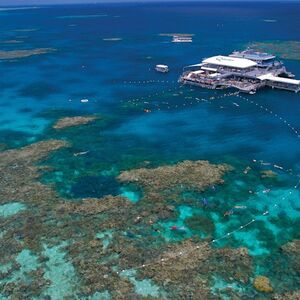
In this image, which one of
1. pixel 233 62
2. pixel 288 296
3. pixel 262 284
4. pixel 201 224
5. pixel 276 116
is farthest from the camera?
pixel 233 62

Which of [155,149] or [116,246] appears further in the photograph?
[155,149]

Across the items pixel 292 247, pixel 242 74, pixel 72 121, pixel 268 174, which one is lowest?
pixel 72 121

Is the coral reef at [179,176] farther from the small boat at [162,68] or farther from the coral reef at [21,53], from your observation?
the coral reef at [21,53]

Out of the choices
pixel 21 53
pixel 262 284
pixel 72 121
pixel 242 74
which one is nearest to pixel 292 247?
pixel 262 284

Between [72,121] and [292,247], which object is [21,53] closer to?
[72,121]

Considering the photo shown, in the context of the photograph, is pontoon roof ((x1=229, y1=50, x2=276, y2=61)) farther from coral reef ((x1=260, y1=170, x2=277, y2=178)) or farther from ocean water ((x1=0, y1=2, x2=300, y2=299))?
coral reef ((x1=260, y1=170, x2=277, y2=178))

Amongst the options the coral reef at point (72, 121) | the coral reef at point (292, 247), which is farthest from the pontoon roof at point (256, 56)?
the coral reef at point (292, 247)
